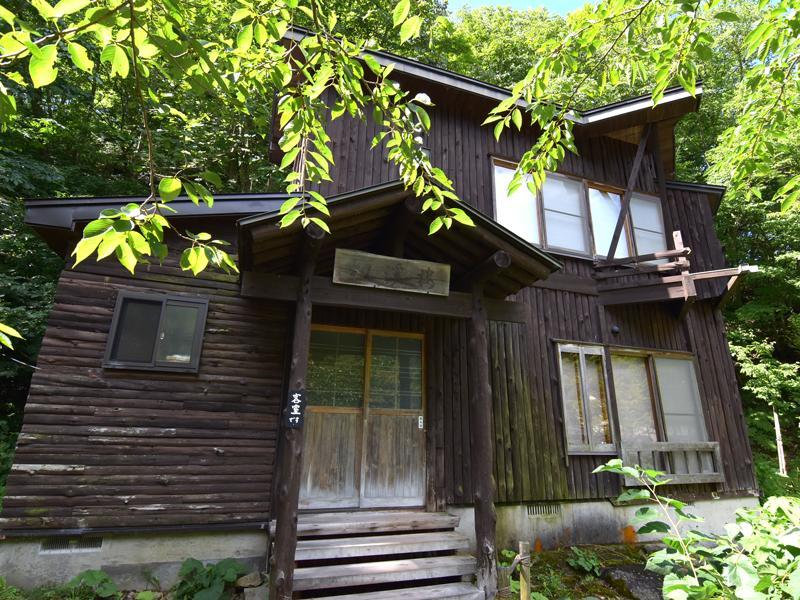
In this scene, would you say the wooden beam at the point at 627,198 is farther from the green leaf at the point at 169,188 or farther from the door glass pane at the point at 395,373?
the green leaf at the point at 169,188

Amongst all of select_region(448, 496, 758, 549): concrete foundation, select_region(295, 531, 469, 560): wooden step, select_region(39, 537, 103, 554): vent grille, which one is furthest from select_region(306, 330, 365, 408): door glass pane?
select_region(39, 537, 103, 554): vent grille

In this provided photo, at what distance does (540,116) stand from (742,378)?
46.5ft

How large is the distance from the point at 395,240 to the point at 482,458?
8.89 feet

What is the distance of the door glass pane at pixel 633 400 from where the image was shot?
22.6 feet

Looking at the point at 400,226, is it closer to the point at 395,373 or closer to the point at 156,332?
the point at 395,373

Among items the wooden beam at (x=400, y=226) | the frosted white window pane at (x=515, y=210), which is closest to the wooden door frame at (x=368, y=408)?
the wooden beam at (x=400, y=226)

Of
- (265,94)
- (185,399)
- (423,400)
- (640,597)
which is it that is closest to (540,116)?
(265,94)

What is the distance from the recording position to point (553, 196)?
7.77 meters

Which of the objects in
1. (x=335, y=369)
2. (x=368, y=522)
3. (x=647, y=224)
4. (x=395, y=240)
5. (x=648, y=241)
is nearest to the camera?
(x=368, y=522)

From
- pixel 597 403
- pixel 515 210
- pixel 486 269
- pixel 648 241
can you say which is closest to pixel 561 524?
pixel 597 403

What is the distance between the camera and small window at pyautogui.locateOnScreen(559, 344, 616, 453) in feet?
21.5

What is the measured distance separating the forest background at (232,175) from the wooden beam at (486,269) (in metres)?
4.73

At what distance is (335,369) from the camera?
5.75 metres

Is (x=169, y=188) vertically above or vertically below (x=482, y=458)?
above
